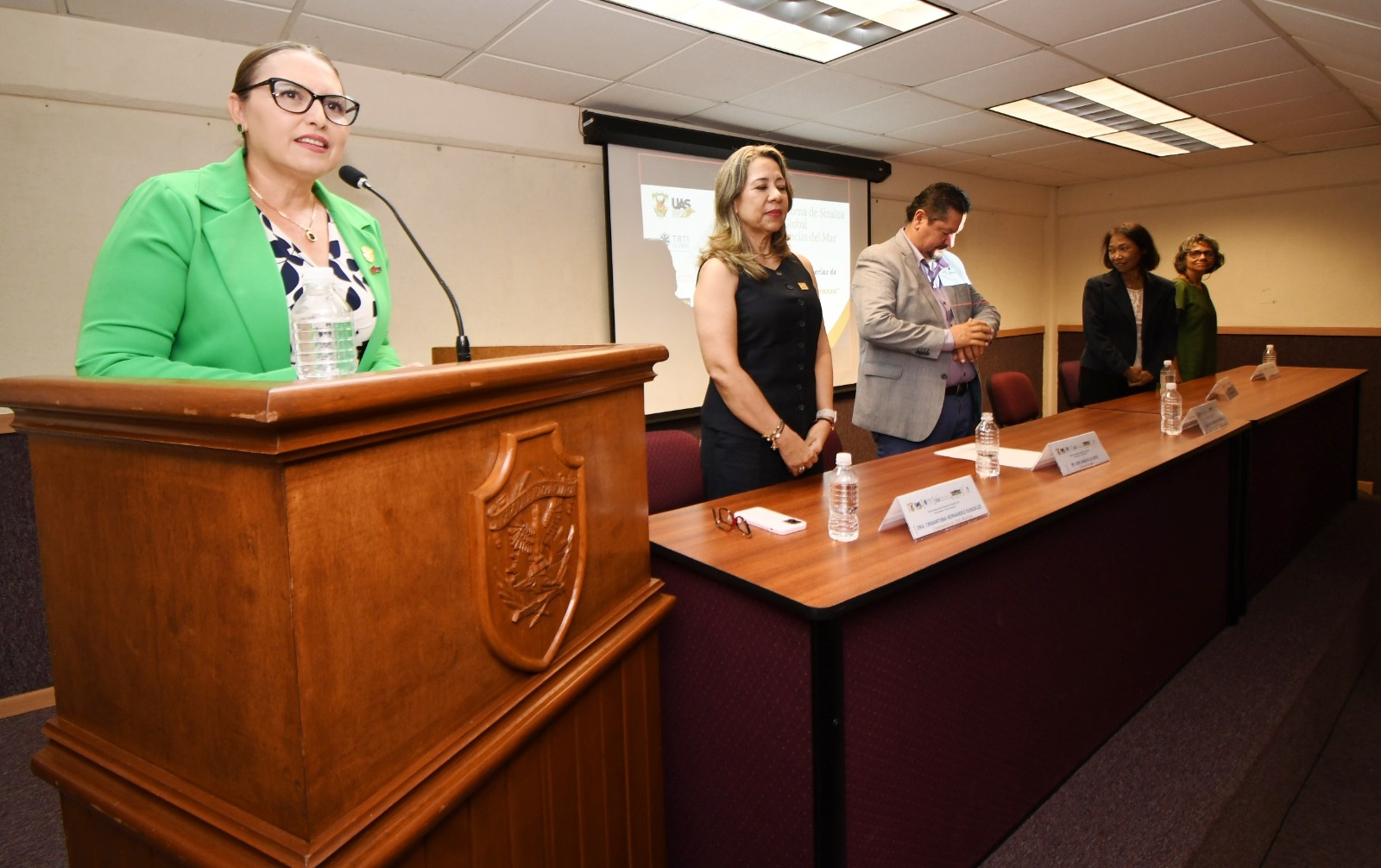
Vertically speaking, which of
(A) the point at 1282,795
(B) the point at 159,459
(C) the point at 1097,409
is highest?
(B) the point at 159,459

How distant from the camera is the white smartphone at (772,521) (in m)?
1.42

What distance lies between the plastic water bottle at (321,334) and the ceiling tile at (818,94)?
324 cm

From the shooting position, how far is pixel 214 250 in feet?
2.89

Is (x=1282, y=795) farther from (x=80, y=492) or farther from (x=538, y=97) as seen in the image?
(x=538, y=97)

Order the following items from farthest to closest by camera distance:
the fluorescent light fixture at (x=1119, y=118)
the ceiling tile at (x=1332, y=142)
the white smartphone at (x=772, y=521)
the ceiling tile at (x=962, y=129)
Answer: the ceiling tile at (x=1332, y=142) < the ceiling tile at (x=962, y=129) < the fluorescent light fixture at (x=1119, y=118) < the white smartphone at (x=772, y=521)

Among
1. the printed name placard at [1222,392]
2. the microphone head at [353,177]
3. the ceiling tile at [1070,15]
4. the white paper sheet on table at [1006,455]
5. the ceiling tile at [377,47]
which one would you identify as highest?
the ceiling tile at [1070,15]

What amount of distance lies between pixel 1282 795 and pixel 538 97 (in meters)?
3.92

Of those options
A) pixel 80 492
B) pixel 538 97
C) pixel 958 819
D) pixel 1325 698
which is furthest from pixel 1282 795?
pixel 538 97

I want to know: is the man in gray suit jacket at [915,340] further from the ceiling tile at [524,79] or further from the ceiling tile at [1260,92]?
the ceiling tile at [1260,92]

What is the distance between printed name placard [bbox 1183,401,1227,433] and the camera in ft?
7.59

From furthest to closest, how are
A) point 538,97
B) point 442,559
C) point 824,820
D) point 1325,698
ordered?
point 538,97 < point 1325,698 < point 824,820 < point 442,559

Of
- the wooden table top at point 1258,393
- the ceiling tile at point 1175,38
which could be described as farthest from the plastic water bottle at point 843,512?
the ceiling tile at point 1175,38

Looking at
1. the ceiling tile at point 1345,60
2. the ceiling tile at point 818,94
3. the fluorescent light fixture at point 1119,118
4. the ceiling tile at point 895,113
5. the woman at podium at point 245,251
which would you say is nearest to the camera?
the woman at podium at point 245,251

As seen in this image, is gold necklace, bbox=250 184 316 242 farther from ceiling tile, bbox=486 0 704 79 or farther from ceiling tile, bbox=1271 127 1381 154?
ceiling tile, bbox=1271 127 1381 154
